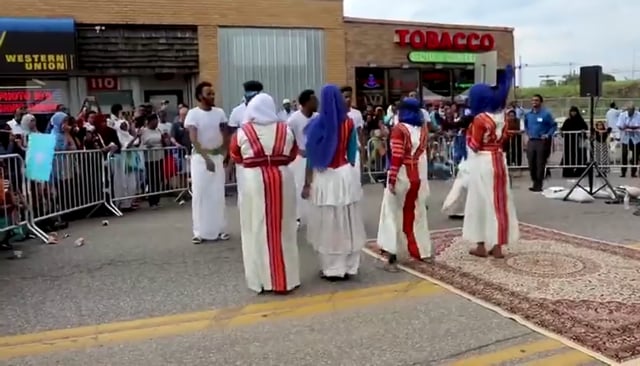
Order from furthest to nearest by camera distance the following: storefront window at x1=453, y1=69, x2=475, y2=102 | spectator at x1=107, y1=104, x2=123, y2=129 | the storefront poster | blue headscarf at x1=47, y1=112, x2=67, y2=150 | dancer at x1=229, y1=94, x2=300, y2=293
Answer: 1. storefront window at x1=453, y1=69, x2=475, y2=102
2. the storefront poster
3. spectator at x1=107, y1=104, x2=123, y2=129
4. blue headscarf at x1=47, y1=112, x2=67, y2=150
5. dancer at x1=229, y1=94, x2=300, y2=293

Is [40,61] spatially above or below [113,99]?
above

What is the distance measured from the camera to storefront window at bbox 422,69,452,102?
22.9 metres

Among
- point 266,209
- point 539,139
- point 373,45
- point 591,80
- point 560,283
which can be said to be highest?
point 373,45

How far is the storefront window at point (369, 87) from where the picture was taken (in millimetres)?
21656

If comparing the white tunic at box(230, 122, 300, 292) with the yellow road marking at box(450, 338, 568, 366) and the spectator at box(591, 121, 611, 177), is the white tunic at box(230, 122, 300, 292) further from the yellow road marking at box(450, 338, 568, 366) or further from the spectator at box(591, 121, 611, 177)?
the spectator at box(591, 121, 611, 177)

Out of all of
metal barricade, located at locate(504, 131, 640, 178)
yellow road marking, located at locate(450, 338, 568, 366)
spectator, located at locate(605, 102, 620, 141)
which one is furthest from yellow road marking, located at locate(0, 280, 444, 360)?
spectator, located at locate(605, 102, 620, 141)

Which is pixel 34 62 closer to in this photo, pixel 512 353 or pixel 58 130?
pixel 58 130

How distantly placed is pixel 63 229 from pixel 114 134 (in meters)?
2.51

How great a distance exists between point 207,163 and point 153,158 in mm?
4409

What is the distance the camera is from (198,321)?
5.47 m

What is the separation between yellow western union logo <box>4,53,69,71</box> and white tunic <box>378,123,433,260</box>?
13086 mm

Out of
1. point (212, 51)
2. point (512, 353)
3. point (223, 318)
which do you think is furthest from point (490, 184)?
point (212, 51)

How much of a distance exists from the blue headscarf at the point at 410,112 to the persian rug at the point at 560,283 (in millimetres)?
1484

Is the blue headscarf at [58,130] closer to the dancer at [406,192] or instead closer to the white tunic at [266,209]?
the white tunic at [266,209]
